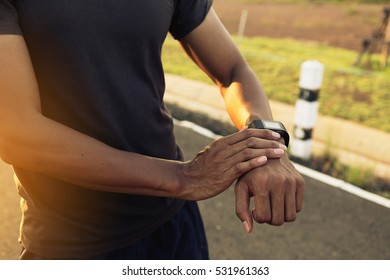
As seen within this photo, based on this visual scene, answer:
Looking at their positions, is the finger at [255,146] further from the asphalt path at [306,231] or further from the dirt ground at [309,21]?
the dirt ground at [309,21]

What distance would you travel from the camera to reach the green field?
6961 millimetres

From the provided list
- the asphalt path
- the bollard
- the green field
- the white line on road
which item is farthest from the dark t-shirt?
the green field

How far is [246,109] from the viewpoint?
1799 mm

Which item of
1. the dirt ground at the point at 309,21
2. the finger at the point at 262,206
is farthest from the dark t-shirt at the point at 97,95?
the dirt ground at the point at 309,21

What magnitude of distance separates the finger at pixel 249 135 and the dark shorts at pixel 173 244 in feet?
1.77

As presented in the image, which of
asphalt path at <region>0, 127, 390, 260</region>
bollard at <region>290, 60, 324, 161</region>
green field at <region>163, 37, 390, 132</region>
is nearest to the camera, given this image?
asphalt path at <region>0, 127, 390, 260</region>

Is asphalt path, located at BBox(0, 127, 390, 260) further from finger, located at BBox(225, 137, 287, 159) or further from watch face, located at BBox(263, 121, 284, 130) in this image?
finger, located at BBox(225, 137, 287, 159)

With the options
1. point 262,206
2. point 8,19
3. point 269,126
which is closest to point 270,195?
point 262,206

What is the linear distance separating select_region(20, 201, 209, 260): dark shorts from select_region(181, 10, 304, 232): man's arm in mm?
399

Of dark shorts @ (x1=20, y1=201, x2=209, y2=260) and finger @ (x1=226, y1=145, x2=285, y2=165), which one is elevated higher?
finger @ (x1=226, y1=145, x2=285, y2=165)

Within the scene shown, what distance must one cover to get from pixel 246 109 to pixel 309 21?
58.6 feet

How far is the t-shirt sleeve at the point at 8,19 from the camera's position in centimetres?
133

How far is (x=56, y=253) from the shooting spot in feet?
5.52
